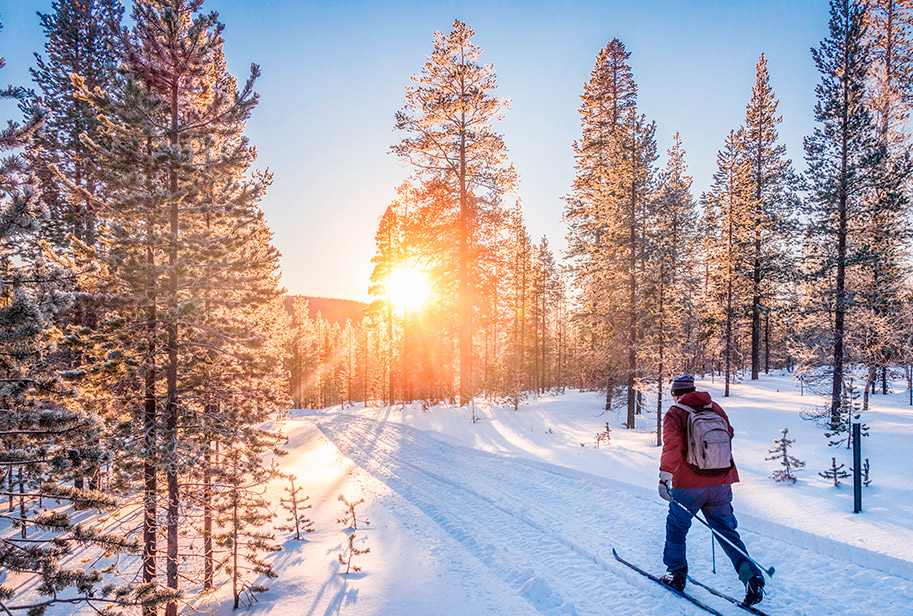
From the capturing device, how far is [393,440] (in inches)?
733

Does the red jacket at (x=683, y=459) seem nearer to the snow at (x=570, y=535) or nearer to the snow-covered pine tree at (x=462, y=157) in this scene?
the snow at (x=570, y=535)

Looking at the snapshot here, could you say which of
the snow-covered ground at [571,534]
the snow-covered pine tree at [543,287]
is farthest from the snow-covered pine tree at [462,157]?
the snow-covered pine tree at [543,287]

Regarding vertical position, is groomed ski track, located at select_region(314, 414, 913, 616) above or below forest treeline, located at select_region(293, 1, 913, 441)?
below

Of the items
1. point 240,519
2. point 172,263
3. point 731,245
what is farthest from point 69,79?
point 731,245

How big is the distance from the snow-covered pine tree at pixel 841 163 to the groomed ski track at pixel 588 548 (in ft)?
36.8

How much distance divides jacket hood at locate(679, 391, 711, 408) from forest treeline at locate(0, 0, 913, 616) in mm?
7045

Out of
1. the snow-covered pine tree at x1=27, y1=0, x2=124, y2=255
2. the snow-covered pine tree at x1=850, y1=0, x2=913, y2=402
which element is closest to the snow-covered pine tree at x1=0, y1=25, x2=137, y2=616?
the snow-covered pine tree at x1=27, y1=0, x2=124, y2=255

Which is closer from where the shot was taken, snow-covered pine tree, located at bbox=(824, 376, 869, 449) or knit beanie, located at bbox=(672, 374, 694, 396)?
knit beanie, located at bbox=(672, 374, 694, 396)

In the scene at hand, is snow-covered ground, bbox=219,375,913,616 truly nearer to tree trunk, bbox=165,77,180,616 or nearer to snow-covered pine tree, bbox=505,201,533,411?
tree trunk, bbox=165,77,180,616

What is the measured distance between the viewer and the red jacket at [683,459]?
538 cm

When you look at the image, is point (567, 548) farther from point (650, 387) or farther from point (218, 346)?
point (650, 387)

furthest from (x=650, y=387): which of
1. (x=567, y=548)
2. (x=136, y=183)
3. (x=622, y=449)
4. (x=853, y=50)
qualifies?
(x=136, y=183)

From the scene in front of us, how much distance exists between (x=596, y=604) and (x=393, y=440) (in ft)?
46.9

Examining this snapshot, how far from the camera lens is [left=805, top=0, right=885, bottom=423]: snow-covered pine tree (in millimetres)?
14555
